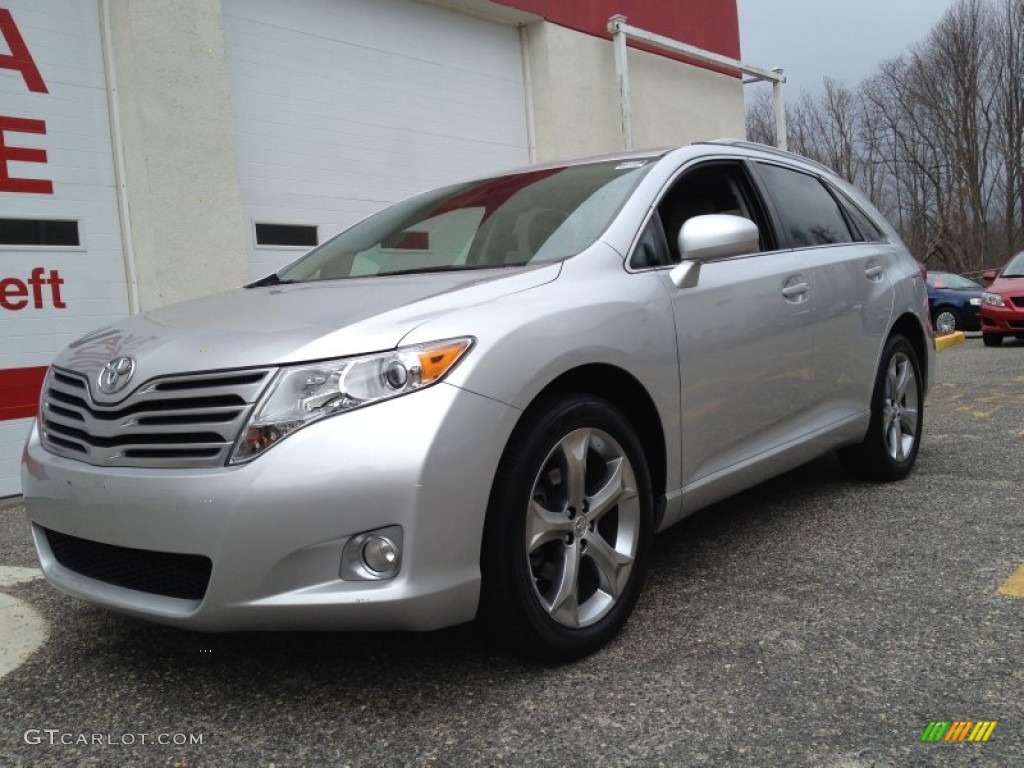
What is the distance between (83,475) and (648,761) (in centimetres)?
157

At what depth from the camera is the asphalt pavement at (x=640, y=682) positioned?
6.72 feet

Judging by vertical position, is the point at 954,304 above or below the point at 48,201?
below

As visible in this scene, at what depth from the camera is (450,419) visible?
2117 mm

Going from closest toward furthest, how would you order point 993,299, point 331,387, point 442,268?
point 331,387 → point 442,268 → point 993,299

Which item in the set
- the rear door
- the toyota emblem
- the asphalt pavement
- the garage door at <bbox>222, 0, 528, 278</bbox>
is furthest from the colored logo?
the garage door at <bbox>222, 0, 528, 278</bbox>

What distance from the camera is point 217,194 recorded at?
23.3 ft

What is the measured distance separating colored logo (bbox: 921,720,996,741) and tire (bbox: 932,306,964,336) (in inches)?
620

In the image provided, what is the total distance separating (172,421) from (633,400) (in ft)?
4.38

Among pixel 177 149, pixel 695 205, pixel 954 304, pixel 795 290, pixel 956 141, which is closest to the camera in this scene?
pixel 695 205

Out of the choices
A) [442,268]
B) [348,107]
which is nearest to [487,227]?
[442,268]

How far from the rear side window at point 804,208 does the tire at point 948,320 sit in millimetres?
13508

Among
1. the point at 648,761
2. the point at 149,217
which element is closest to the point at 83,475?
the point at 648,761

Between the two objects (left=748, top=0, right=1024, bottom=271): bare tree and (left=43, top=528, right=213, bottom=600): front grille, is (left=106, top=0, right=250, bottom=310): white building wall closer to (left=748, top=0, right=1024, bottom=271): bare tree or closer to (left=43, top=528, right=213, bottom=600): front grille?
(left=43, top=528, right=213, bottom=600): front grille

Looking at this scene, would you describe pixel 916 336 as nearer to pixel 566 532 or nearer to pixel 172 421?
pixel 566 532
